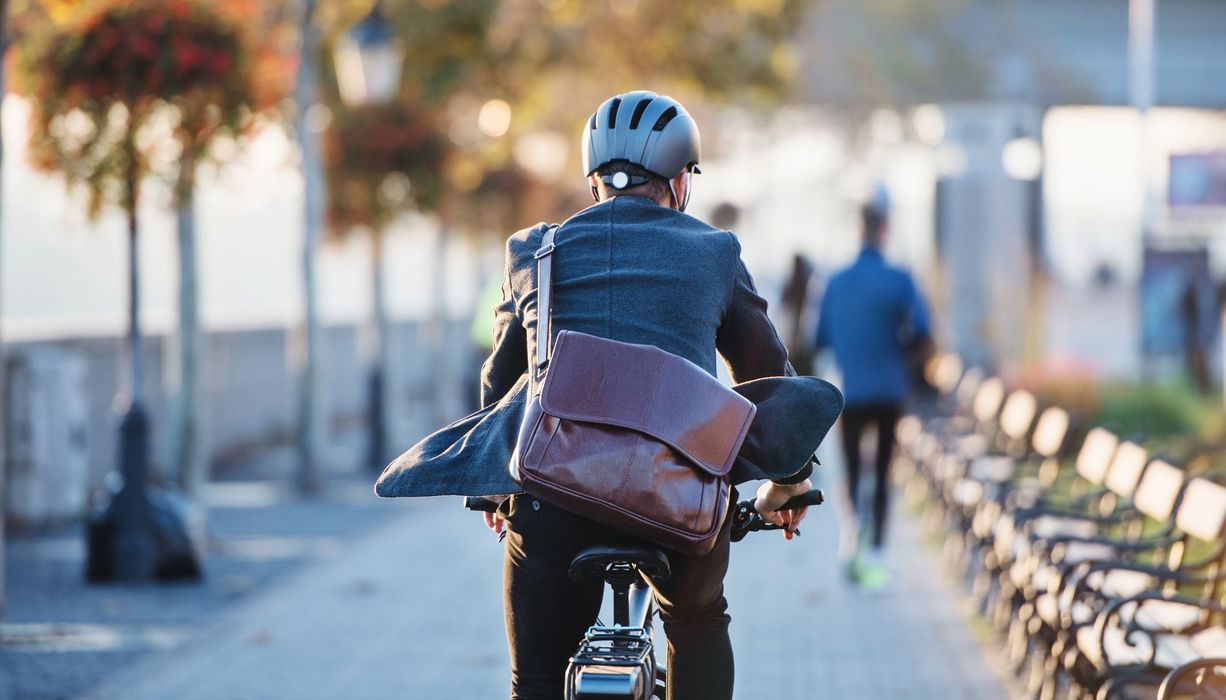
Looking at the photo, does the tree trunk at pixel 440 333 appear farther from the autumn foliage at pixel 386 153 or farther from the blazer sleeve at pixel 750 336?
the blazer sleeve at pixel 750 336

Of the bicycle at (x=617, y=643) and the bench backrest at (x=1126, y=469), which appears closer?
the bicycle at (x=617, y=643)

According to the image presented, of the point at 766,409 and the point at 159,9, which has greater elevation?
the point at 159,9

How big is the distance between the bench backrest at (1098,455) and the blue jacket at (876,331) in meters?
1.19

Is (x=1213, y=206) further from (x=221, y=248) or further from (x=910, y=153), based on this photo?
(x=910, y=153)

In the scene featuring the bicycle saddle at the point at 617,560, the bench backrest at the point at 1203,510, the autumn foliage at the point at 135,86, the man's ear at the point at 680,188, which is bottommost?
the bench backrest at the point at 1203,510

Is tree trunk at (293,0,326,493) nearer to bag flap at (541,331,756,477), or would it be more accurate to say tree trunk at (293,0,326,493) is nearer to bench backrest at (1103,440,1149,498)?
bench backrest at (1103,440,1149,498)

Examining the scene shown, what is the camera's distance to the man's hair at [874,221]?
33.0 feet

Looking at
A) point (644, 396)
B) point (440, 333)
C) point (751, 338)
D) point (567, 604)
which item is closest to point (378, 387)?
point (440, 333)

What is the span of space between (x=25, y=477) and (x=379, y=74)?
15.9 ft

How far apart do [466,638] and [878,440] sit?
8.09 feet

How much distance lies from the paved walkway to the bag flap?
13.0 feet

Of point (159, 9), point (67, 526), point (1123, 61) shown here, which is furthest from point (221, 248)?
point (159, 9)

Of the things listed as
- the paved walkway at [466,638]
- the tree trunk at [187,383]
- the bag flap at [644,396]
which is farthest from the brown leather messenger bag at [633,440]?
the tree trunk at [187,383]

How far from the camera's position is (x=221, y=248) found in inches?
1556
